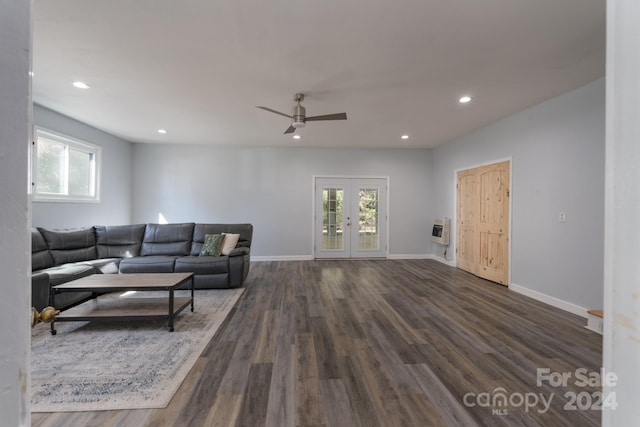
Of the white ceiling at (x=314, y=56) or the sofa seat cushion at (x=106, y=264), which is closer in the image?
the white ceiling at (x=314, y=56)

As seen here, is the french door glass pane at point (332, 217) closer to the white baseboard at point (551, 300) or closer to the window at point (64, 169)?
the white baseboard at point (551, 300)

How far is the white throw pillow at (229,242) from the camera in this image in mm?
Answer: 4734

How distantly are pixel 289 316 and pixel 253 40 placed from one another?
285 centimetres

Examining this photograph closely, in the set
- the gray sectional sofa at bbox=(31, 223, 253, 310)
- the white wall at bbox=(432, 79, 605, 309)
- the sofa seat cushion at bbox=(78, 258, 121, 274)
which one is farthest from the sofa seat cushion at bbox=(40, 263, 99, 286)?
the white wall at bbox=(432, 79, 605, 309)

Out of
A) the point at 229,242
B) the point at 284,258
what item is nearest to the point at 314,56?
the point at 229,242

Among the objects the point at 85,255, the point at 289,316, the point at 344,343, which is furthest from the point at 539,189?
the point at 85,255

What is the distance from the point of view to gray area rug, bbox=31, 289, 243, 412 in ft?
6.26

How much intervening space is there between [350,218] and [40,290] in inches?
213

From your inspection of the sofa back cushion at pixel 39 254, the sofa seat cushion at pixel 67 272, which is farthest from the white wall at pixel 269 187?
the sofa seat cushion at pixel 67 272

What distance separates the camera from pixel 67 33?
2.40 m

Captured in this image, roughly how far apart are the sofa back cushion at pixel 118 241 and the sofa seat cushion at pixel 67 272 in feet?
2.66

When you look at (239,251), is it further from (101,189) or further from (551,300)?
(551,300)

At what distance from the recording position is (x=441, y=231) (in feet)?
20.5

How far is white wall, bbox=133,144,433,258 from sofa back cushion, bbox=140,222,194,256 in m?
1.42
